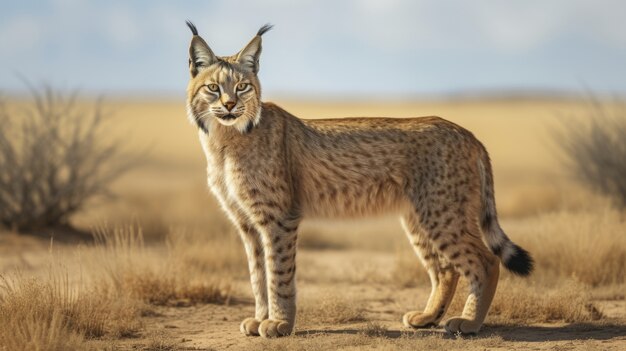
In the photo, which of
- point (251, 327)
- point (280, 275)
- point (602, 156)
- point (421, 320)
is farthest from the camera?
point (602, 156)

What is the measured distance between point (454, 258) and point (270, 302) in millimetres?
1511

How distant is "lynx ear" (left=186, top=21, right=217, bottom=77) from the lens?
21.3ft

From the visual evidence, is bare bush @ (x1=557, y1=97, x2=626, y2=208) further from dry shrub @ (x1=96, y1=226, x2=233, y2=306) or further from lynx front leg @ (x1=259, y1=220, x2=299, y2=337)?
lynx front leg @ (x1=259, y1=220, x2=299, y2=337)

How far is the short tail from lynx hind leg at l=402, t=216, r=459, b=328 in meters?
0.48

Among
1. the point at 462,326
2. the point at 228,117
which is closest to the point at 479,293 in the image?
the point at 462,326

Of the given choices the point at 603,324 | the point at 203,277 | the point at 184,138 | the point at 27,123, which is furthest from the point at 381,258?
the point at 184,138

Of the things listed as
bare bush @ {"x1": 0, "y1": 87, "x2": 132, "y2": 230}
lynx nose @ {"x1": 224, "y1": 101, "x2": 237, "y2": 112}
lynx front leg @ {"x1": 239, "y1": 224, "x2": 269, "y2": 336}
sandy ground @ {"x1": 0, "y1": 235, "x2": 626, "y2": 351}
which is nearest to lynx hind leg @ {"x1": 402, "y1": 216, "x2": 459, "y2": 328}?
sandy ground @ {"x1": 0, "y1": 235, "x2": 626, "y2": 351}

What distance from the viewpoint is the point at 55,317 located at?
18.0 feet

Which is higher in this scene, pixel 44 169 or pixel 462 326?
pixel 44 169

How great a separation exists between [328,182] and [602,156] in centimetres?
732

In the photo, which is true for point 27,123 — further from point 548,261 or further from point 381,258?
point 548,261

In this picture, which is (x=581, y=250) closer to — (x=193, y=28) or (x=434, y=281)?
(x=434, y=281)

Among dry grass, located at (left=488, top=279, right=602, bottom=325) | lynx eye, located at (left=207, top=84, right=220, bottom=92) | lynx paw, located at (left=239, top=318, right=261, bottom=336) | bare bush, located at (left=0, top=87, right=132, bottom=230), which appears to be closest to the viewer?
lynx eye, located at (left=207, top=84, right=220, bottom=92)

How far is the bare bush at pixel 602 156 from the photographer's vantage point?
41.7 feet
